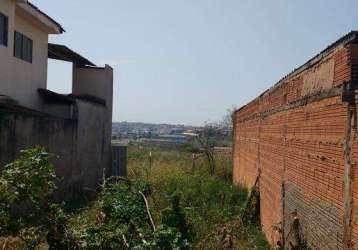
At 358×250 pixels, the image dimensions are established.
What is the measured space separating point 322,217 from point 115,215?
121 inches

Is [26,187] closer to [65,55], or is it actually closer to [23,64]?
[23,64]

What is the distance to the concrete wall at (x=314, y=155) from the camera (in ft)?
17.3

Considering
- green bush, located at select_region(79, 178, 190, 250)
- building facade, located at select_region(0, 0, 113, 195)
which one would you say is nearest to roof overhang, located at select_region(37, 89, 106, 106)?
building facade, located at select_region(0, 0, 113, 195)

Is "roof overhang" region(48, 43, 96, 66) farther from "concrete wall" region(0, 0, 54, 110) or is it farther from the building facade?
"concrete wall" region(0, 0, 54, 110)

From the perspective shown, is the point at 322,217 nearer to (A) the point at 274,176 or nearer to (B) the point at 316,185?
(B) the point at 316,185

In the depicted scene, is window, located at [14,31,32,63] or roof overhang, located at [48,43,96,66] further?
roof overhang, located at [48,43,96,66]

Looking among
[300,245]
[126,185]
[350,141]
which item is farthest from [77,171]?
[350,141]

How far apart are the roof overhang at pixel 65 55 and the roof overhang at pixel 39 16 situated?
3.45 feet

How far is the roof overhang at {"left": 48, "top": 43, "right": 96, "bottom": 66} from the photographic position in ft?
63.2

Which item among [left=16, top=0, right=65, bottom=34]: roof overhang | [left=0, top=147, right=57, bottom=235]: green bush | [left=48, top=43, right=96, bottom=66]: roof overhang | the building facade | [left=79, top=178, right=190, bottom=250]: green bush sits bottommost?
[left=79, top=178, right=190, bottom=250]: green bush

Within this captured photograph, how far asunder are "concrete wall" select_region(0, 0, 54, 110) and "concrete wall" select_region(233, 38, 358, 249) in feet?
22.9

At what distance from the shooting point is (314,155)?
21.6 feet

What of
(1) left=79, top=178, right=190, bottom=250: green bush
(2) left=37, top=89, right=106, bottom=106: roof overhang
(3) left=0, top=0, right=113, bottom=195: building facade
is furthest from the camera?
(2) left=37, top=89, right=106, bottom=106: roof overhang

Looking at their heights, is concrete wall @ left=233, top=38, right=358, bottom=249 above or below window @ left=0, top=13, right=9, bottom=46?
below
